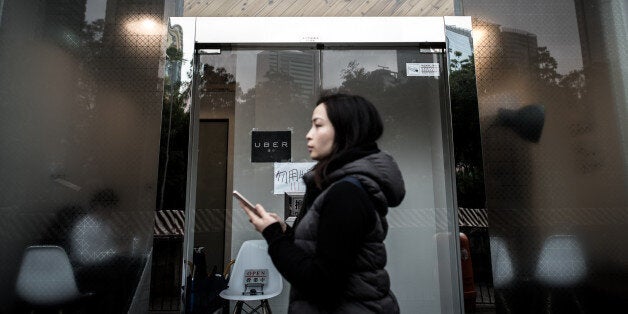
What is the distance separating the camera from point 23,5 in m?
2.75

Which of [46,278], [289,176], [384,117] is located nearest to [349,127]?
[289,176]

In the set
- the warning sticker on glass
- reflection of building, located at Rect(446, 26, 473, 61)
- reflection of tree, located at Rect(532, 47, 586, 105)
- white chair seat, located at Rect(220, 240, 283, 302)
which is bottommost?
white chair seat, located at Rect(220, 240, 283, 302)

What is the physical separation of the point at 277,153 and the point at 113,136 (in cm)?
125

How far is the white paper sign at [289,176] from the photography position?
3111 mm

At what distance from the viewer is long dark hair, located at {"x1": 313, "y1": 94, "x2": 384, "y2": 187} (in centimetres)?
133

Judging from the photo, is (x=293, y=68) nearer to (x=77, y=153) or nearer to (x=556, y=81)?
(x=77, y=153)

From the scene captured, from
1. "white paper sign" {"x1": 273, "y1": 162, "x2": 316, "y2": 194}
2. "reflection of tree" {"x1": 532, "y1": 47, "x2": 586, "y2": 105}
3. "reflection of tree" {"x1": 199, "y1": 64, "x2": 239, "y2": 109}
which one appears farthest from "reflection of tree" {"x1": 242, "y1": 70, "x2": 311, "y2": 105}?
"reflection of tree" {"x1": 532, "y1": 47, "x2": 586, "y2": 105}

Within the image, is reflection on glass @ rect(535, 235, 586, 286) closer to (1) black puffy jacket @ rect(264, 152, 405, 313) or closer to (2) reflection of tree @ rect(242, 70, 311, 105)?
(1) black puffy jacket @ rect(264, 152, 405, 313)

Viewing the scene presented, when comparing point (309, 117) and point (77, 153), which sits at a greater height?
point (309, 117)

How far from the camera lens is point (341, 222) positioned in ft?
3.68

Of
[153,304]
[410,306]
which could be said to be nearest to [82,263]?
[153,304]

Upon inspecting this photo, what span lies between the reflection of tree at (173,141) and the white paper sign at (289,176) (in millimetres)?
741

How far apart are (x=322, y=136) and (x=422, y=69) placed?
213 cm

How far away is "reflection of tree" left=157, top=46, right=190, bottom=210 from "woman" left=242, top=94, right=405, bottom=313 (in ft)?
5.41
